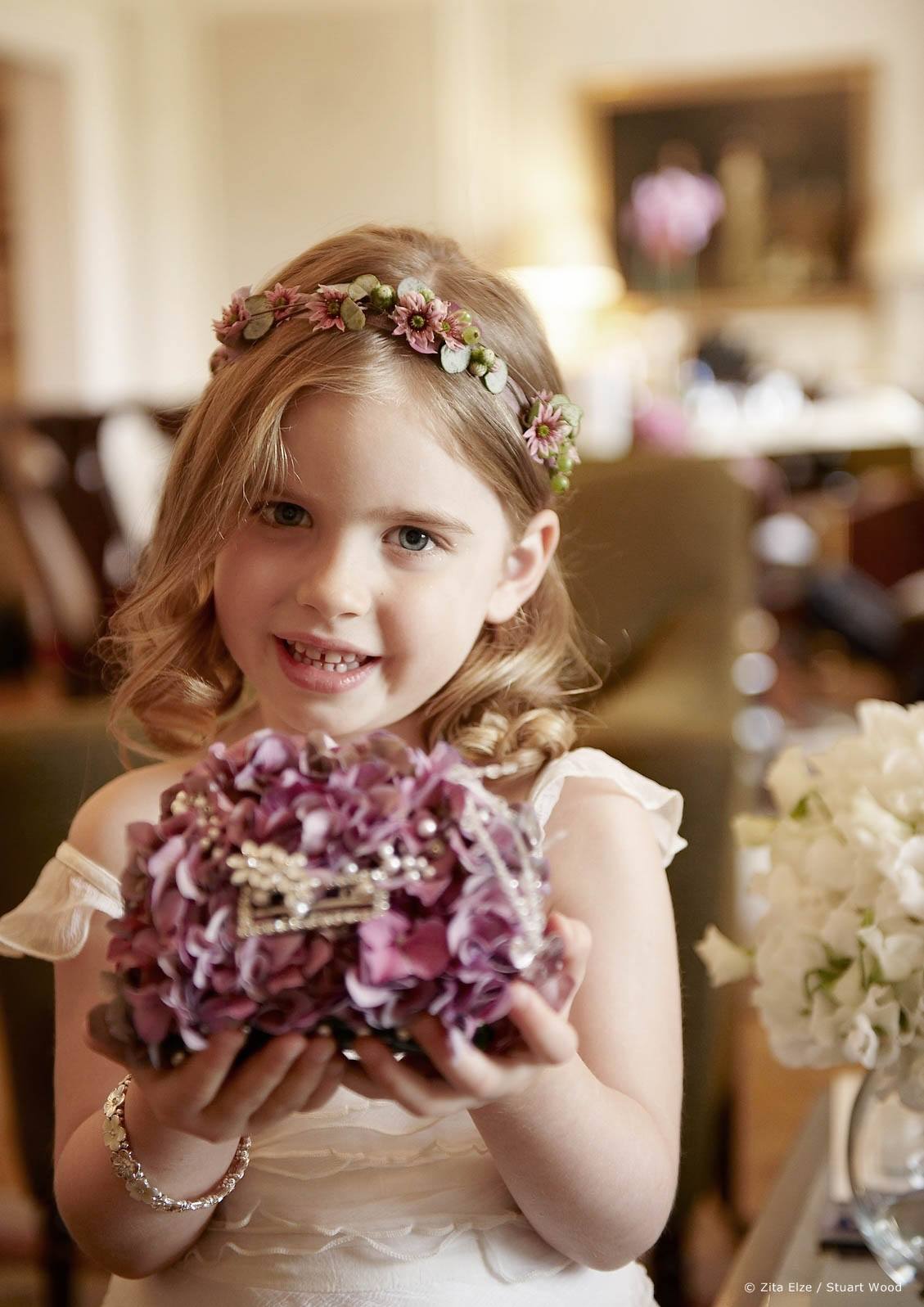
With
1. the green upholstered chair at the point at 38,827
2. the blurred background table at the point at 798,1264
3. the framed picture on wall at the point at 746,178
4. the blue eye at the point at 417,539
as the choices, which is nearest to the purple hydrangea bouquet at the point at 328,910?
the blue eye at the point at 417,539

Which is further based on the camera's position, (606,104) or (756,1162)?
(606,104)

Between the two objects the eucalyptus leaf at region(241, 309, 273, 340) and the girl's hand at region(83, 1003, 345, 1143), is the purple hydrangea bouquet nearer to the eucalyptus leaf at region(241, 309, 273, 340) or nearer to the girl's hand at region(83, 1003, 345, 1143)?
the girl's hand at region(83, 1003, 345, 1143)

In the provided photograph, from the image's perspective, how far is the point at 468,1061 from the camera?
650 millimetres

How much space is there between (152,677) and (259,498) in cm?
20

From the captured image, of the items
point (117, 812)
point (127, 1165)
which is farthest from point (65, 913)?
point (127, 1165)

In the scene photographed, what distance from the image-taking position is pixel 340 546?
3.02 ft

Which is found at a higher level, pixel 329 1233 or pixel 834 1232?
pixel 329 1233

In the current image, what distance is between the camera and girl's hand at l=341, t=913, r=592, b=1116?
649 millimetres

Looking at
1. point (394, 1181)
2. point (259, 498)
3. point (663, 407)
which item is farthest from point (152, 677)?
point (663, 407)

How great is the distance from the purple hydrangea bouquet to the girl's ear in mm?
392

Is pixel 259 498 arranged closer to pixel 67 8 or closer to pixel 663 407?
pixel 663 407

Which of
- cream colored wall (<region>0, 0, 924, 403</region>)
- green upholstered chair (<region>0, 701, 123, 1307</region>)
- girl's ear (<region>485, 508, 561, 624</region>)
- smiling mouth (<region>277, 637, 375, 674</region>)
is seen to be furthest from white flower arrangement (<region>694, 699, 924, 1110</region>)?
cream colored wall (<region>0, 0, 924, 403</region>)

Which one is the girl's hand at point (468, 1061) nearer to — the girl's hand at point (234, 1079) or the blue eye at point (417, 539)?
the girl's hand at point (234, 1079)

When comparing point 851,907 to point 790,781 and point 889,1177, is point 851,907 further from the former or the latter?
point 889,1177
